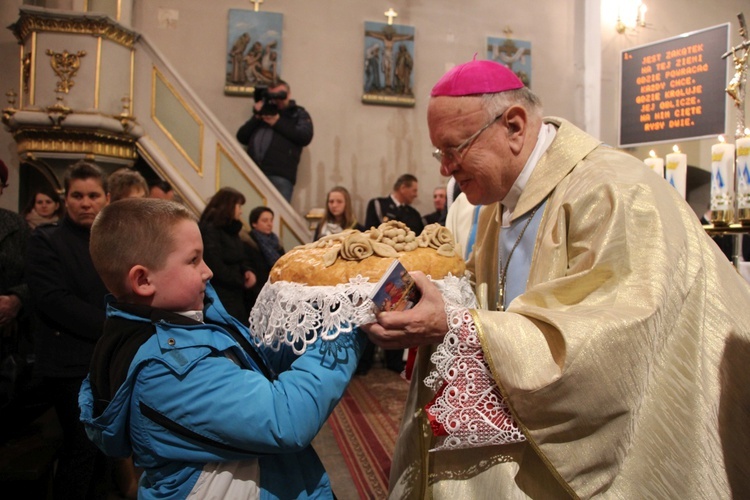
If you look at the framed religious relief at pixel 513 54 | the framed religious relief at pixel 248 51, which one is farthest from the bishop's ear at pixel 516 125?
the framed religious relief at pixel 513 54

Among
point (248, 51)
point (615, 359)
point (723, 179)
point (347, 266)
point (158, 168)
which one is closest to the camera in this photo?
point (615, 359)

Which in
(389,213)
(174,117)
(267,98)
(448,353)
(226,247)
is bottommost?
(448,353)

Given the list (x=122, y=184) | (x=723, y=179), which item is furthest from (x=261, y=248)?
→ (x=723, y=179)

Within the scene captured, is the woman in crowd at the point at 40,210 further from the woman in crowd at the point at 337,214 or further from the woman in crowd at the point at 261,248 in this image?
the woman in crowd at the point at 337,214

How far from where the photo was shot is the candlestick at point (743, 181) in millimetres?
2530

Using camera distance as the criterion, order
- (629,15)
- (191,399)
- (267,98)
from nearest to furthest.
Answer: (191,399) → (267,98) → (629,15)

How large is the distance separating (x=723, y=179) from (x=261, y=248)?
3.71m

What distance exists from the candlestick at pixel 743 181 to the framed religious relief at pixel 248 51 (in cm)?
702

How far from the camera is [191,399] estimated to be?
1312 mm

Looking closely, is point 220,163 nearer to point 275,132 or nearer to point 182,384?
point 275,132

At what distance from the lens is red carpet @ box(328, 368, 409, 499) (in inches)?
146

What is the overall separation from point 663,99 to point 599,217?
243 inches

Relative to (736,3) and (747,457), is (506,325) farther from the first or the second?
(736,3)

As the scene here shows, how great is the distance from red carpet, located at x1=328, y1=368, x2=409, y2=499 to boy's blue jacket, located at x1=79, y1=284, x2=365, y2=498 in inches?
87.6
